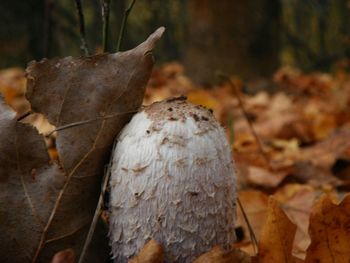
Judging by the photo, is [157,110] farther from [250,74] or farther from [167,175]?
[250,74]

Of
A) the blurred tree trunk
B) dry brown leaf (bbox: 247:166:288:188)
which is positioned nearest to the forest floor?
dry brown leaf (bbox: 247:166:288:188)

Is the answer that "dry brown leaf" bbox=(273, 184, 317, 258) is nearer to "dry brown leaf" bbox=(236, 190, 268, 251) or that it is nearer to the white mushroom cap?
"dry brown leaf" bbox=(236, 190, 268, 251)

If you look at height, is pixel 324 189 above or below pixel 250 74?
below

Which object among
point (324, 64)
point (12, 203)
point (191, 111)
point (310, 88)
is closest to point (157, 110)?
point (191, 111)

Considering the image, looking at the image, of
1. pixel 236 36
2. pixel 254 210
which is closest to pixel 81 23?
pixel 254 210

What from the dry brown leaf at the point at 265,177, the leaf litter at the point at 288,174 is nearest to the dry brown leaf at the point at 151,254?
the leaf litter at the point at 288,174

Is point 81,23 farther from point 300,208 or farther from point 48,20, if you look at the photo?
point 48,20
